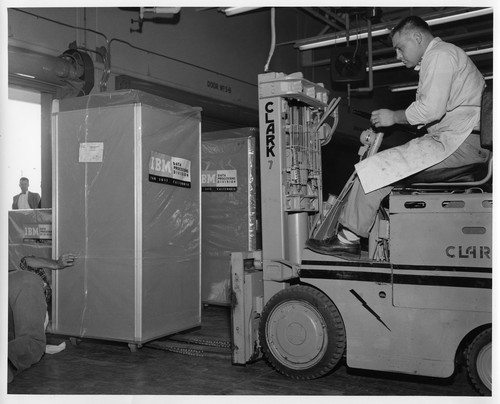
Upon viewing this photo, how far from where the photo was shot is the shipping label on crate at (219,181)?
291 inches

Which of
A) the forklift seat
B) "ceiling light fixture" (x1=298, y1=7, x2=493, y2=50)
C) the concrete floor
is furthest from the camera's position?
"ceiling light fixture" (x1=298, y1=7, x2=493, y2=50)

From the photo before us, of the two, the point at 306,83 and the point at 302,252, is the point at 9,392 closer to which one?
the point at 302,252

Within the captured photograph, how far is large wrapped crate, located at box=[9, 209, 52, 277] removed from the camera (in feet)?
21.3

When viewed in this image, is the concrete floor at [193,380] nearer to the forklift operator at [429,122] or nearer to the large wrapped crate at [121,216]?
the large wrapped crate at [121,216]

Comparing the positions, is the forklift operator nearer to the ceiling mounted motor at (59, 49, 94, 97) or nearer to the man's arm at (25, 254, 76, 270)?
the man's arm at (25, 254, 76, 270)

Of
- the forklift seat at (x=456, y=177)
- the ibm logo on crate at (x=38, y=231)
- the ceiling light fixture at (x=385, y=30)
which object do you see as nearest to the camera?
the forklift seat at (x=456, y=177)

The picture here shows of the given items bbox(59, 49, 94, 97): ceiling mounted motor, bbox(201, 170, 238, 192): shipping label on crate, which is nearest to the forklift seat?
bbox(201, 170, 238, 192): shipping label on crate

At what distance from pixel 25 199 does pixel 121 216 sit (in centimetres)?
253

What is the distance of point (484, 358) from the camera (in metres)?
3.83

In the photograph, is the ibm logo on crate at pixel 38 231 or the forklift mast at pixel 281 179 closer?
the forklift mast at pixel 281 179

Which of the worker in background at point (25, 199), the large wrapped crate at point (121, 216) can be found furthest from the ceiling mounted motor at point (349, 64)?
the worker in background at point (25, 199)

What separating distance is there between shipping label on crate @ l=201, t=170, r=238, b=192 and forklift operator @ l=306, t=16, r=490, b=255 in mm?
3181

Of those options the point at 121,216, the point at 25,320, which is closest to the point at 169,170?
the point at 121,216

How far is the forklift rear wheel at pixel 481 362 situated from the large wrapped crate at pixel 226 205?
12.1ft
